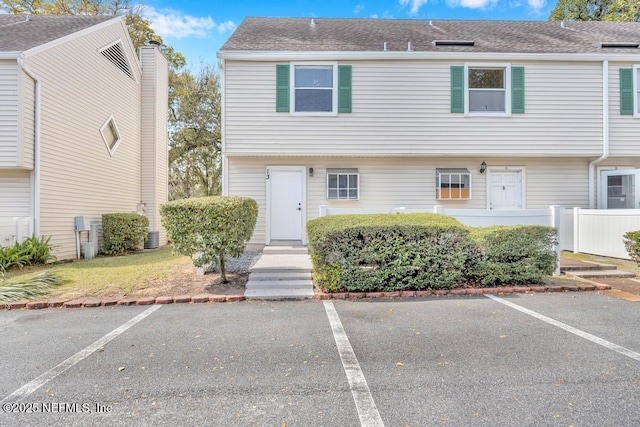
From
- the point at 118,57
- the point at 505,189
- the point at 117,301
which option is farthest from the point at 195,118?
the point at 505,189

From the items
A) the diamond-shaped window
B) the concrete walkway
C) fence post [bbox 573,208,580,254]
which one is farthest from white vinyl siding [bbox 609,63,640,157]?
the diamond-shaped window

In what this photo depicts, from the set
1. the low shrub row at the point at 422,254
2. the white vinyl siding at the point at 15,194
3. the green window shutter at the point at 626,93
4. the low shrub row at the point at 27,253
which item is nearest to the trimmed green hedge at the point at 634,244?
the low shrub row at the point at 422,254

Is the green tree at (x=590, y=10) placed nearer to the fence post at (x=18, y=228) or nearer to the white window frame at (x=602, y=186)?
the white window frame at (x=602, y=186)

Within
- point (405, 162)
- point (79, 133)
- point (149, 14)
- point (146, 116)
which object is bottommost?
point (405, 162)

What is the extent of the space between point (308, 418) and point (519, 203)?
30.7ft

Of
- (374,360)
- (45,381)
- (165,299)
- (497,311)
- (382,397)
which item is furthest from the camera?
(165,299)

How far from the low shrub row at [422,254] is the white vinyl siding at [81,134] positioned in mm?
7506

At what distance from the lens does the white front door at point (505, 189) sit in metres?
9.58

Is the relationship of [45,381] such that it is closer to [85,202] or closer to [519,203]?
[85,202]

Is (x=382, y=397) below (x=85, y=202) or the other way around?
below

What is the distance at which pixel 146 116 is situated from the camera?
13.3 meters

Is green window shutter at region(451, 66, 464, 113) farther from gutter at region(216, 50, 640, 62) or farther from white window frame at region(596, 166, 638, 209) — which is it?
white window frame at region(596, 166, 638, 209)

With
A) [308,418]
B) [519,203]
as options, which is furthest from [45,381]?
[519,203]

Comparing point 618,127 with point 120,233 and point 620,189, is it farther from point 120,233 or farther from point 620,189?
point 120,233
